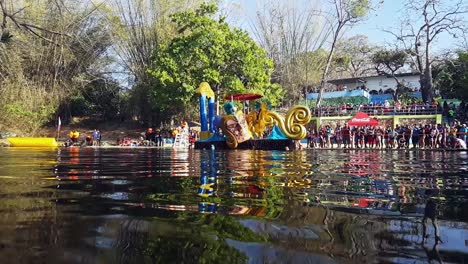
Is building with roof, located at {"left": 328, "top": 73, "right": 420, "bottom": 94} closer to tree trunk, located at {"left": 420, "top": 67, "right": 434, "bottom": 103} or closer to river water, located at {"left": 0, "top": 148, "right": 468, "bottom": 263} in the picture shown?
tree trunk, located at {"left": 420, "top": 67, "right": 434, "bottom": 103}

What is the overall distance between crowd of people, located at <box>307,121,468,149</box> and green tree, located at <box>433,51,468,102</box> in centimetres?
1438

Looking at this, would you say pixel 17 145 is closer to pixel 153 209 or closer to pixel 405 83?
pixel 153 209

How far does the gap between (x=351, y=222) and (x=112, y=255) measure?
144 cm

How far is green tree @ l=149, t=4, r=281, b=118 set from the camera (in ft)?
112

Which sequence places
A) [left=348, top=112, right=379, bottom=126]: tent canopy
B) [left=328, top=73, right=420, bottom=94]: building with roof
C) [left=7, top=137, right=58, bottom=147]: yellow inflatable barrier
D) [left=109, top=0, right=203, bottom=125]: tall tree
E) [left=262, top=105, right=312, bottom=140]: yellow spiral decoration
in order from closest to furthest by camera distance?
[left=262, top=105, right=312, bottom=140]: yellow spiral decoration < [left=348, top=112, right=379, bottom=126]: tent canopy < [left=7, top=137, right=58, bottom=147]: yellow inflatable barrier < [left=109, top=0, right=203, bottom=125]: tall tree < [left=328, top=73, right=420, bottom=94]: building with roof

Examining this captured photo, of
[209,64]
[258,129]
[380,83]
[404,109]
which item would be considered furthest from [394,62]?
[258,129]

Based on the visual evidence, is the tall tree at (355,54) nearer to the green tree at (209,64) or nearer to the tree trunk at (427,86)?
the tree trunk at (427,86)

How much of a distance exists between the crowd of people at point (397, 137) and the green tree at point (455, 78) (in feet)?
47.2

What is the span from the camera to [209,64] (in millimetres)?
34500

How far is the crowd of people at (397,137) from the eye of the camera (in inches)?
826

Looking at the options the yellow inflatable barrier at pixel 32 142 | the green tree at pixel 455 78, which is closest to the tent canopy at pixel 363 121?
the green tree at pixel 455 78

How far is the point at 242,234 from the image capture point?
2195 mm

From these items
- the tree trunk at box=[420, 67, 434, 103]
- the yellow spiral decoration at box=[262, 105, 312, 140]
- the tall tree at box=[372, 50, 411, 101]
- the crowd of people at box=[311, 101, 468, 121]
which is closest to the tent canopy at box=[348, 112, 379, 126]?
the yellow spiral decoration at box=[262, 105, 312, 140]

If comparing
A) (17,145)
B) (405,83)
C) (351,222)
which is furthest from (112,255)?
(405,83)
